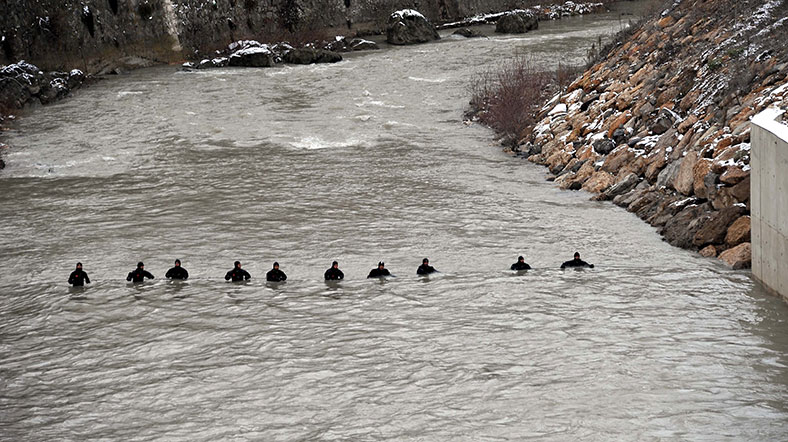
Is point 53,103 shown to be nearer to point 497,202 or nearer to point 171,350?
point 497,202

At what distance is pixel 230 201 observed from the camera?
1100 inches

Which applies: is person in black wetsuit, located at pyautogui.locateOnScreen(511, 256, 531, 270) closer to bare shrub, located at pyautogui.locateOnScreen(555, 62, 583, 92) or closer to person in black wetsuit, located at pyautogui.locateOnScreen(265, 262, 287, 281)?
person in black wetsuit, located at pyautogui.locateOnScreen(265, 262, 287, 281)

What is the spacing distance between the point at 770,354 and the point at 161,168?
22.3m

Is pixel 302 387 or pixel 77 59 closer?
pixel 302 387

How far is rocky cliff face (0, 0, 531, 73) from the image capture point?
168ft

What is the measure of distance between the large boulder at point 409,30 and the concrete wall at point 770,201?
134 feet

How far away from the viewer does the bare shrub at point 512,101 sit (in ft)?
114

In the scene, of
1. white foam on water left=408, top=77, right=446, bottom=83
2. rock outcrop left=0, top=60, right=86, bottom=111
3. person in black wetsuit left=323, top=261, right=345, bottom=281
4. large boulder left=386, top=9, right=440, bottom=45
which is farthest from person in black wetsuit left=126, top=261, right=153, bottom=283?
large boulder left=386, top=9, right=440, bottom=45

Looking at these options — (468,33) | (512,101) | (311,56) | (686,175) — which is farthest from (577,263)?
(468,33)

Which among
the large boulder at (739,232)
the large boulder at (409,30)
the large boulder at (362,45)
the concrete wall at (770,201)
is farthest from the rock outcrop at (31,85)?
the concrete wall at (770,201)

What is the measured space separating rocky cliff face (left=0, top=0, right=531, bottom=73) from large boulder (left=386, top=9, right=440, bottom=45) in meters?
5.99

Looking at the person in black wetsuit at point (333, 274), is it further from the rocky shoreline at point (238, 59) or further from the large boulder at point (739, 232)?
the rocky shoreline at point (238, 59)

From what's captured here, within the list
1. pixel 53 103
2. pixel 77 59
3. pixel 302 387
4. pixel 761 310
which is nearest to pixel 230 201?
pixel 302 387

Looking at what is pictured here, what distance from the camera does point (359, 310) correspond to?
1906 cm
